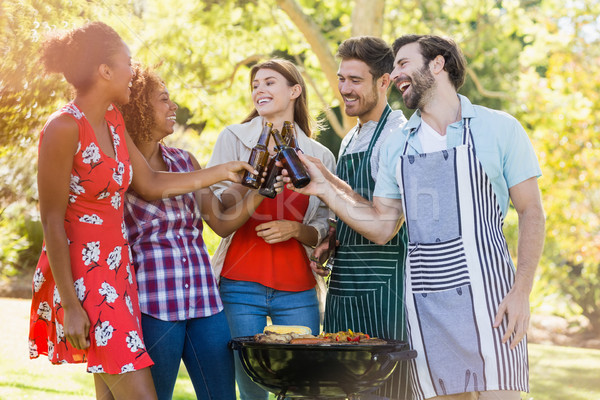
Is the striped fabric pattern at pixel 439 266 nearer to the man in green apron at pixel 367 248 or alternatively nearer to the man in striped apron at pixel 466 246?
the man in striped apron at pixel 466 246

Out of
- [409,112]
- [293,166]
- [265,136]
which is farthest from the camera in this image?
[409,112]

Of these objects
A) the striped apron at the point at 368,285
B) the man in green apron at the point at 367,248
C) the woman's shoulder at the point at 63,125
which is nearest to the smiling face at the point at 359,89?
the man in green apron at the point at 367,248

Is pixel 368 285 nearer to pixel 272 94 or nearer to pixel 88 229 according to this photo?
pixel 272 94

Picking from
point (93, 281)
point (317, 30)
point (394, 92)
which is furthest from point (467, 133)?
point (394, 92)

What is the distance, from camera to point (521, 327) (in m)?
2.50

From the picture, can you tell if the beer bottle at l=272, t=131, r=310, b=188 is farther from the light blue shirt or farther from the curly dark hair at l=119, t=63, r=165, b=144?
the curly dark hair at l=119, t=63, r=165, b=144

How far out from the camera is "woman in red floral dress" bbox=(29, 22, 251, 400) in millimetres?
2301

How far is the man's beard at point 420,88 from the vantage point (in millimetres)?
2850

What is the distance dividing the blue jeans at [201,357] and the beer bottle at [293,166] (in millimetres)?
680

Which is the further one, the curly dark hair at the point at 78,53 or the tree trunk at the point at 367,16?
the tree trunk at the point at 367,16

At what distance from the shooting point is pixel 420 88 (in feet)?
9.36

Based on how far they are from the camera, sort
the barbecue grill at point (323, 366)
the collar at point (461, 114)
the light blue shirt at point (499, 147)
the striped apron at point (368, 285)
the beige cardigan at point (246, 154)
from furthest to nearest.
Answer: the beige cardigan at point (246, 154) → the striped apron at point (368, 285) → the collar at point (461, 114) → the light blue shirt at point (499, 147) → the barbecue grill at point (323, 366)

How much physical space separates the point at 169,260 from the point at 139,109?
0.67 m

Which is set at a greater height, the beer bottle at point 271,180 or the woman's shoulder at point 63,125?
the woman's shoulder at point 63,125
